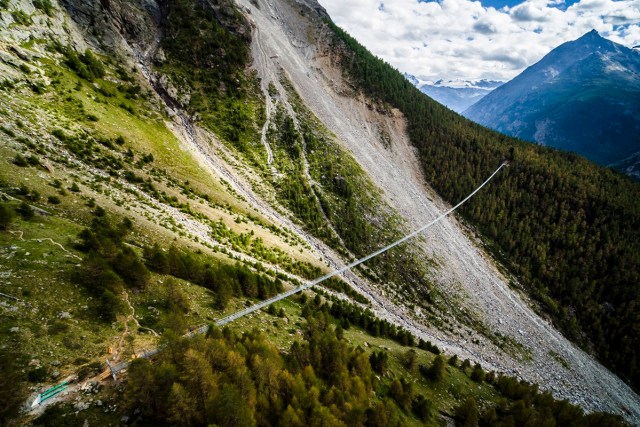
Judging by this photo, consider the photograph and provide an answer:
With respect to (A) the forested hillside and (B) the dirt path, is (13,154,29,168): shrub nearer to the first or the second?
(B) the dirt path

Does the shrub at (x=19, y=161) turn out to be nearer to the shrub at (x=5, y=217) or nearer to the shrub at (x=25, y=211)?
the shrub at (x=25, y=211)

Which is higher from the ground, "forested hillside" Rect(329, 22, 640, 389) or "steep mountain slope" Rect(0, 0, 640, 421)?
"forested hillside" Rect(329, 22, 640, 389)

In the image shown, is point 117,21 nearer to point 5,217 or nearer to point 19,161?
point 19,161

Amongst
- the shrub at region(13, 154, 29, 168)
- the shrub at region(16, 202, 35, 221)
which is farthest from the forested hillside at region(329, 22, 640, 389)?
the shrub at region(13, 154, 29, 168)

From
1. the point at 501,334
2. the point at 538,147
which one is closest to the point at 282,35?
the point at 538,147

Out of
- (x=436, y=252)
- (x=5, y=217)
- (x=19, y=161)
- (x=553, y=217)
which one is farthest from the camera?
(x=553, y=217)

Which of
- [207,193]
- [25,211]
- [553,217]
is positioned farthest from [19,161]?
[553,217]

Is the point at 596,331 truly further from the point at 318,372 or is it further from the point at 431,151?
the point at 318,372
